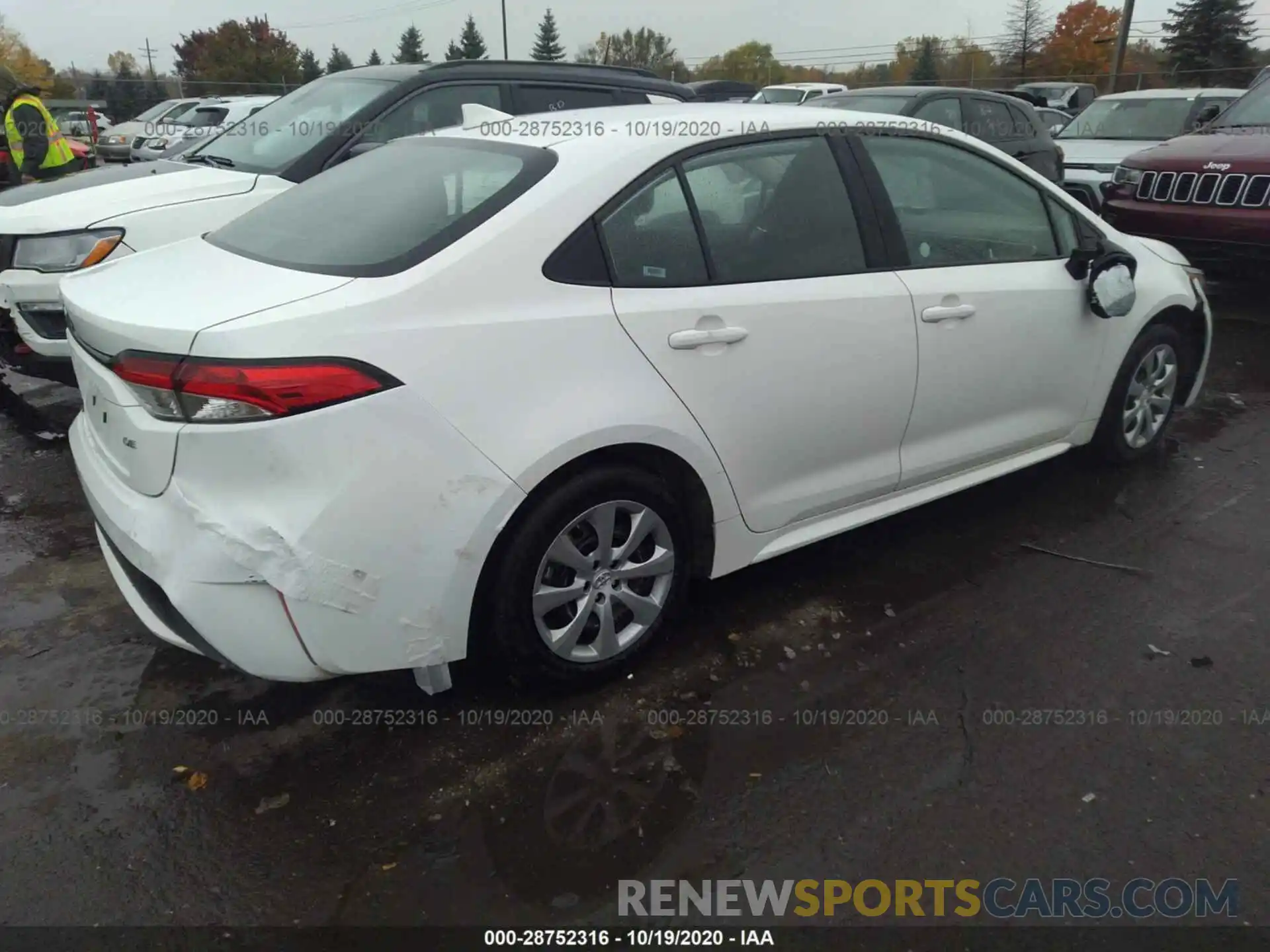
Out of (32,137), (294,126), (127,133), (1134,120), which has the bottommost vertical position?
(127,133)

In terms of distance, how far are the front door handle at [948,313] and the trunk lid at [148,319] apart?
6.49 ft

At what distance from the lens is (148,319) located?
8.15 ft

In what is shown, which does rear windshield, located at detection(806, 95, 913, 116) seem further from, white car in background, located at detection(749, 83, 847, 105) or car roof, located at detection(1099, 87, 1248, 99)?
white car in background, located at detection(749, 83, 847, 105)

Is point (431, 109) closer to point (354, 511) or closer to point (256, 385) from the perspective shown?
point (256, 385)

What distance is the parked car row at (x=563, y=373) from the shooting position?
2373mm

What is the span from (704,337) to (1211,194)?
250 inches

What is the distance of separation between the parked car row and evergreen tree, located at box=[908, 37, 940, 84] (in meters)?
Answer: 49.7

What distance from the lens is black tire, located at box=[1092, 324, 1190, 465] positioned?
4398 millimetres

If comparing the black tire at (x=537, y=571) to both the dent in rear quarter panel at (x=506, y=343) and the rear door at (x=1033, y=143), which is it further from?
the rear door at (x=1033, y=143)

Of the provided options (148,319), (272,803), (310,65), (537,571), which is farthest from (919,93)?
(310,65)

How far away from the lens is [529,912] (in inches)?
88.3

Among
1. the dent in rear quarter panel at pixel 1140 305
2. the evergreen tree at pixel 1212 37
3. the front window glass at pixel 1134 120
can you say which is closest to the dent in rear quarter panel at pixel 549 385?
the dent in rear quarter panel at pixel 1140 305

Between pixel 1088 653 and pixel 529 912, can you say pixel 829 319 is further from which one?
pixel 529 912

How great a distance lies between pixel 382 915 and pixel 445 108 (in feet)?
15.9
